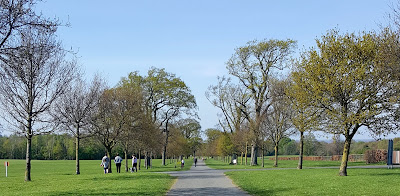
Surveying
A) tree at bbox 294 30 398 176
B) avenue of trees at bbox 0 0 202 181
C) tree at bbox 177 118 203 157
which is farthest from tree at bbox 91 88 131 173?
tree at bbox 177 118 203 157

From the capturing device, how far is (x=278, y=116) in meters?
43.4

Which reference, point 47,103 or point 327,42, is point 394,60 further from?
point 47,103

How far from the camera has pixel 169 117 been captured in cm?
5278

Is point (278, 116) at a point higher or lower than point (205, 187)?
higher

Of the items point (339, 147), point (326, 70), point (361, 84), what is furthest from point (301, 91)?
point (339, 147)

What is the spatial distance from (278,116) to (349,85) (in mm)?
21056

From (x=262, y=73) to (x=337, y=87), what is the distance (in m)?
24.2

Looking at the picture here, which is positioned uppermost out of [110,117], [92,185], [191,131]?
[110,117]

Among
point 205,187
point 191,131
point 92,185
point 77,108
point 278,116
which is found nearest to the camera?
point 205,187

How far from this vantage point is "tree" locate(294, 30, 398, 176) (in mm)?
22625

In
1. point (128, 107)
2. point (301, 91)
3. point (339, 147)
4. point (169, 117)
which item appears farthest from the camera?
point (339, 147)

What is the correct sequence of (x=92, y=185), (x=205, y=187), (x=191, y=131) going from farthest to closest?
(x=191, y=131) → (x=92, y=185) → (x=205, y=187)

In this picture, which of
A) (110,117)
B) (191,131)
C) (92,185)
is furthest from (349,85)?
(191,131)

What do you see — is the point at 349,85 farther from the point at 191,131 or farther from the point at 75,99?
the point at 191,131
